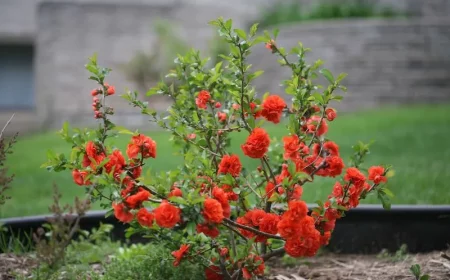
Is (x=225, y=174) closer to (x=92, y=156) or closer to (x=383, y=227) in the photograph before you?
(x=92, y=156)

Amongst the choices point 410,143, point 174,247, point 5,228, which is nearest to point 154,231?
point 174,247

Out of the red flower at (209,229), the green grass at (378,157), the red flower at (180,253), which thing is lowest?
the green grass at (378,157)

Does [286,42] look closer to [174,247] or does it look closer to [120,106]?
[120,106]

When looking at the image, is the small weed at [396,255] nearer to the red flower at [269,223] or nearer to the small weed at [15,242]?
the red flower at [269,223]

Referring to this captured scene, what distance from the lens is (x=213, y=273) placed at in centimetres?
266

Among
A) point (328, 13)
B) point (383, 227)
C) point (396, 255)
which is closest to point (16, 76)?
point (328, 13)

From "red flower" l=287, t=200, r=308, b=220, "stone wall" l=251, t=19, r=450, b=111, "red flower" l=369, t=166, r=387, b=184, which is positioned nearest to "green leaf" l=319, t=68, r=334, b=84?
"red flower" l=369, t=166, r=387, b=184

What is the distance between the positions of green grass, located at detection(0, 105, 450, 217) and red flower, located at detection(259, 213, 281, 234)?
2102mm

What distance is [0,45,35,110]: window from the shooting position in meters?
16.3

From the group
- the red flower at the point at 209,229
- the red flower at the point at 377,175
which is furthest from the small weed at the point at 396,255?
the red flower at the point at 209,229

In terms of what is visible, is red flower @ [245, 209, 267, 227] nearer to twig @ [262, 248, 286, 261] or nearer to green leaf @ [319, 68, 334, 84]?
twig @ [262, 248, 286, 261]

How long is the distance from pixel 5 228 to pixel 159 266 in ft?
2.94

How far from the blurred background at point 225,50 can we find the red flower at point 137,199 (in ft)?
15.8

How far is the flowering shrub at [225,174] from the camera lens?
88.6 inches
